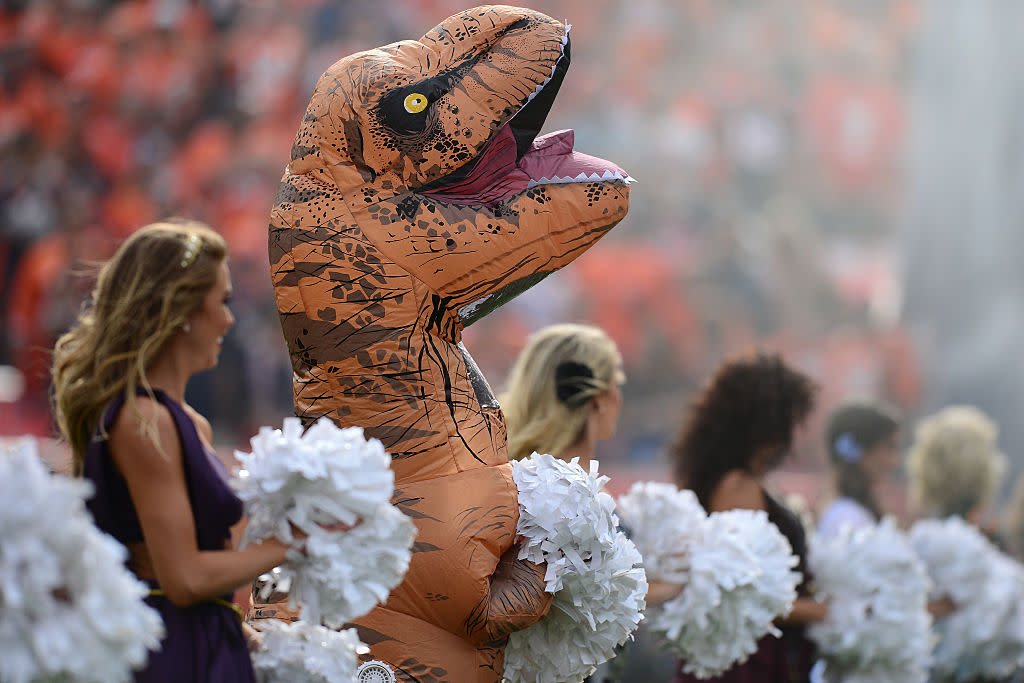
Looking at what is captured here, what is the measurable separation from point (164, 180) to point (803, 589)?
6.35 meters

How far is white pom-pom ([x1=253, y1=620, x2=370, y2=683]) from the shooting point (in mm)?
1794

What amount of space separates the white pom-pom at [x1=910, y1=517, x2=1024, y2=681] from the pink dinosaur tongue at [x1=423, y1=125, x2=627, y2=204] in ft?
7.39

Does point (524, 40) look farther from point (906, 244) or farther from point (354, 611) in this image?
point (906, 244)

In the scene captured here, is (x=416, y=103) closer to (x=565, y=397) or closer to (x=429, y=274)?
(x=429, y=274)

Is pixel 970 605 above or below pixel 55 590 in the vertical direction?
below

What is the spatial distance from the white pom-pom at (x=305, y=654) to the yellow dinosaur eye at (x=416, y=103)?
954mm

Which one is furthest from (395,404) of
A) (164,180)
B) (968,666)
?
(164,180)

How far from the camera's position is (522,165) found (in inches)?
90.3

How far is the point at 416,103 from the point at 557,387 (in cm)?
102

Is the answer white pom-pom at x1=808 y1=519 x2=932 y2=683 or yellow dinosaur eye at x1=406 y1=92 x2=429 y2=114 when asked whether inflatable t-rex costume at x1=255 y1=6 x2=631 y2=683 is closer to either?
yellow dinosaur eye at x1=406 y1=92 x2=429 y2=114

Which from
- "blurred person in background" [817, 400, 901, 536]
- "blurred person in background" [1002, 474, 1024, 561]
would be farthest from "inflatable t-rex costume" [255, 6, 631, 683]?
"blurred person in background" [1002, 474, 1024, 561]

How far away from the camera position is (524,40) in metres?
2.24

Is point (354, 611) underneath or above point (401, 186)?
underneath

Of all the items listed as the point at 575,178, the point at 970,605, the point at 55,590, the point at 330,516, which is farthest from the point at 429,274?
the point at 970,605
